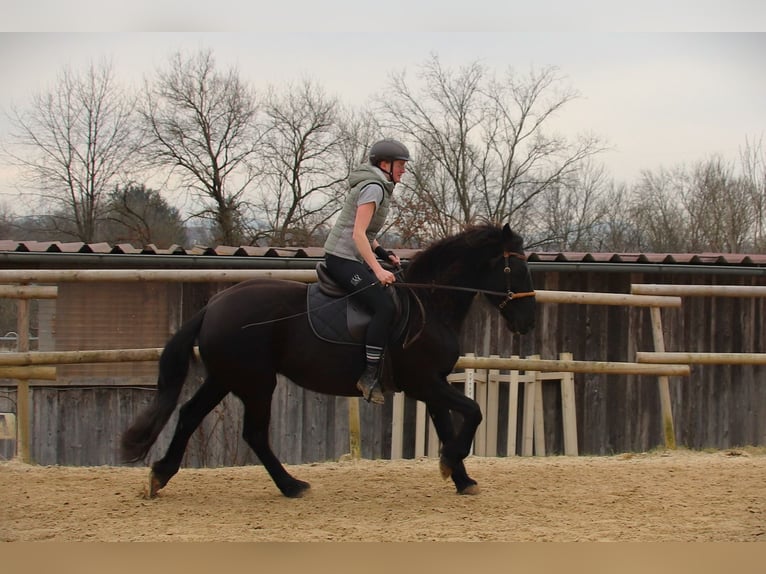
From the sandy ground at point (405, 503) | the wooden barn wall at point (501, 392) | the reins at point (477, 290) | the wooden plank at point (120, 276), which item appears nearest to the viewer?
the sandy ground at point (405, 503)

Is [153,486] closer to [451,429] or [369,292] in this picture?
[369,292]

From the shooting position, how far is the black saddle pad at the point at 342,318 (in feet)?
20.4

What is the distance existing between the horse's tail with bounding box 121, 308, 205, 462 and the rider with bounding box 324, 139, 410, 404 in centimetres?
117

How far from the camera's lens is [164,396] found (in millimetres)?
6344

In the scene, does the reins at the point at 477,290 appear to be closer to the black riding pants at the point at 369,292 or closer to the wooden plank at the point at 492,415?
the black riding pants at the point at 369,292

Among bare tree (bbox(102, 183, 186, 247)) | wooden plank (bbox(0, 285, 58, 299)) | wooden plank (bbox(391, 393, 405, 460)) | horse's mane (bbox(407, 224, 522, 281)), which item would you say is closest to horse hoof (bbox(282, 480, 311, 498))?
horse's mane (bbox(407, 224, 522, 281))

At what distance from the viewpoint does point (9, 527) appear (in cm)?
536

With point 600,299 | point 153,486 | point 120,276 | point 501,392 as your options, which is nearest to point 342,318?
point 153,486

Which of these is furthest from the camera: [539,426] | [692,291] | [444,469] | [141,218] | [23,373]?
[141,218]

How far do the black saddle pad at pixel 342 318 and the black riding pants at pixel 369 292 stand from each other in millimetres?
72

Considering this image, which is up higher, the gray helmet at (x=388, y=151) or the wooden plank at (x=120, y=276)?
the gray helmet at (x=388, y=151)

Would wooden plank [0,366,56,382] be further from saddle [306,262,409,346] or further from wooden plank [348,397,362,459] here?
saddle [306,262,409,346]

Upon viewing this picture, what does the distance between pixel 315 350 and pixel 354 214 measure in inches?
40.8

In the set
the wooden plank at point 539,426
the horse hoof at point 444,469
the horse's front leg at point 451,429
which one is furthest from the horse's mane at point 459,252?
Result: the wooden plank at point 539,426
